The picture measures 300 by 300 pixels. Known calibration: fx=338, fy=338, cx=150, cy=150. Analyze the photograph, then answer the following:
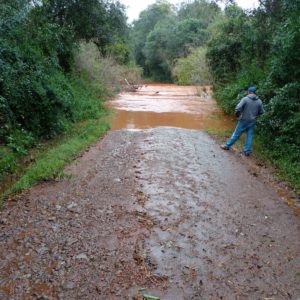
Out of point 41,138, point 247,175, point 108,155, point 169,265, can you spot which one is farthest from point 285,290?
point 41,138

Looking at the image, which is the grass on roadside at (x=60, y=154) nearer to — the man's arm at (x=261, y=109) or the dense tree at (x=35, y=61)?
the dense tree at (x=35, y=61)

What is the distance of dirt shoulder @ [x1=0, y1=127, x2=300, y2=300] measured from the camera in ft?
12.9

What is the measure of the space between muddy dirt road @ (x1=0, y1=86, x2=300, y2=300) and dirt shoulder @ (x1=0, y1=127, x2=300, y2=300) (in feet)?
0.05

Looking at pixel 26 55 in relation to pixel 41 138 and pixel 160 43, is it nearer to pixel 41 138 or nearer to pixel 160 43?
pixel 41 138

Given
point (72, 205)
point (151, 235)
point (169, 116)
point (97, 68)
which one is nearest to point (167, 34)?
point (97, 68)

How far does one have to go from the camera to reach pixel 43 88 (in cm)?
1009

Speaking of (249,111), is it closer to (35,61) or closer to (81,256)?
(81,256)

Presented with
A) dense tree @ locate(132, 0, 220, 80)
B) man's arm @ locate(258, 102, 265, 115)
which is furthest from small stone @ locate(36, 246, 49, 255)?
dense tree @ locate(132, 0, 220, 80)

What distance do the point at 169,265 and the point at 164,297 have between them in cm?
59

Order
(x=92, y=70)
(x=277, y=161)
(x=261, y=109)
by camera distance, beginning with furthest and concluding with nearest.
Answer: (x=92, y=70) → (x=261, y=109) → (x=277, y=161)

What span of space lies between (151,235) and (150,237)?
2.2 inches

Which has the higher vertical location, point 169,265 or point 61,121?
point 61,121

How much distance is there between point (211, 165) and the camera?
27.4 feet

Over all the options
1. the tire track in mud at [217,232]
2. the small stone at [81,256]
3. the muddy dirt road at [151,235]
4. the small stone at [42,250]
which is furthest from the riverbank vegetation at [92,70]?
the small stone at [81,256]
